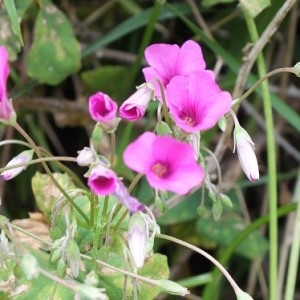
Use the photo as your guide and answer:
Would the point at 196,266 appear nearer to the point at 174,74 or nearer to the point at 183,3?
the point at 183,3

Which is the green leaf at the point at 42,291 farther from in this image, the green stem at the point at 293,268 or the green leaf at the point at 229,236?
the green leaf at the point at 229,236

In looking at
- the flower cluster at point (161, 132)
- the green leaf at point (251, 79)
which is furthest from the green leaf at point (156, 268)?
the green leaf at point (251, 79)

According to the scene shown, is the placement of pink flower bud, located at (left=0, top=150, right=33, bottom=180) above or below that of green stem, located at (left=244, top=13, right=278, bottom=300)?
above

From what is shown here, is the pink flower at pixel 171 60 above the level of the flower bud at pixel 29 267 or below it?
above

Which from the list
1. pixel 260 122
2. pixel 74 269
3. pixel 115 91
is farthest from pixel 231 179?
pixel 74 269

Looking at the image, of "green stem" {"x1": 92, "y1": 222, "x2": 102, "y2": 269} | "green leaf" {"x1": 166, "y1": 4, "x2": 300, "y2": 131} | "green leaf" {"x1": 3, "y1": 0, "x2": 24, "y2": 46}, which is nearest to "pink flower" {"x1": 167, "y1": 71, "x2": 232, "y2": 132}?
"green stem" {"x1": 92, "y1": 222, "x2": 102, "y2": 269}

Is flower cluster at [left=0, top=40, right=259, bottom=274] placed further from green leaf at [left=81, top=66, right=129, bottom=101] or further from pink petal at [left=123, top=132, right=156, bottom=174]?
green leaf at [left=81, top=66, right=129, bottom=101]
